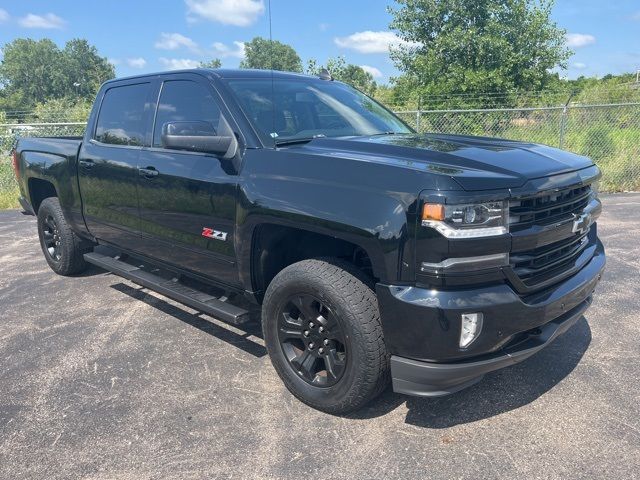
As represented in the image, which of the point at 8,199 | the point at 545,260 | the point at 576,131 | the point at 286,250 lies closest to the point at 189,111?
the point at 286,250

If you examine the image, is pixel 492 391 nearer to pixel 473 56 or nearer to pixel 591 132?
pixel 591 132

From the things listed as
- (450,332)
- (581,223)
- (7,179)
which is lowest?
(7,179)

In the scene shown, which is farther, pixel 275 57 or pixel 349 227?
pixel 275 57

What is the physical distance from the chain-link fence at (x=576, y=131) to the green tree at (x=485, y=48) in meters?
8.59

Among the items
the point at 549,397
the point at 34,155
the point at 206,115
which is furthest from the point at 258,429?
the point at 34,155

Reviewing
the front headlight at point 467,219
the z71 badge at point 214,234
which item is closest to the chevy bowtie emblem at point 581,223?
the front headlight at point 467,219

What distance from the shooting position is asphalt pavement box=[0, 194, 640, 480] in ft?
8.34

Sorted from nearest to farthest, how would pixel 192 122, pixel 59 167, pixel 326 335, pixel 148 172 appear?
pixel 326 335 → pixel 192 122 → pixel 148 172 → pixel 59 167

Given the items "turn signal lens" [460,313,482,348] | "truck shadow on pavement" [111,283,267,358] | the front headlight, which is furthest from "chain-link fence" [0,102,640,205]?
"turn signal lens" [460,313,482,348]

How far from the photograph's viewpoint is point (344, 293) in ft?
8.80

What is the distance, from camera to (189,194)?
3.56 m

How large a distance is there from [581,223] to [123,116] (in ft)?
11.9

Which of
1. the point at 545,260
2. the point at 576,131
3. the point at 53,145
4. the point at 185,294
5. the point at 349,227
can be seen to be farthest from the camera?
the point at 576,131

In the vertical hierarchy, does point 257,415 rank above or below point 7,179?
below
